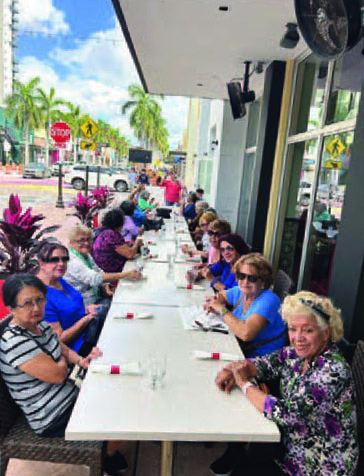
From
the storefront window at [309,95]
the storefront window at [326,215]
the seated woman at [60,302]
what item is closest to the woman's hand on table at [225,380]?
the seated woman at [60,302]

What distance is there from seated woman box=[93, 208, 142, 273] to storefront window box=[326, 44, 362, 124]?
249cm

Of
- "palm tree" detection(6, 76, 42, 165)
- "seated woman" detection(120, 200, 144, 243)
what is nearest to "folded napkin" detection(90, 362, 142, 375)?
"seated woman" detection(120, 200, 144, 243)

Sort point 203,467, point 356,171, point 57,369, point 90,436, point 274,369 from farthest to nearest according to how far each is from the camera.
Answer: point 356,171
point 203,467
point 274,369
point 57,369
point 90,436

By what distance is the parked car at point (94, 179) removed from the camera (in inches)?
933

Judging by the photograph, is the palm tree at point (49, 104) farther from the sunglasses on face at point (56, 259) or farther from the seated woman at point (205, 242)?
the sunglasses on face at point (56, 259)

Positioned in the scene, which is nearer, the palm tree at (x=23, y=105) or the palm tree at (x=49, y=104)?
the palm tree at (x=23, y=105)

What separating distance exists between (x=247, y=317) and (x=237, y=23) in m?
3.28

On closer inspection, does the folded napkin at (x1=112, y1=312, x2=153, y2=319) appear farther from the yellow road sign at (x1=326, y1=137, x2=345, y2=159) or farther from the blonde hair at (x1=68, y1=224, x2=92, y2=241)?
the yellow road sign at (x1=326, y1=137, x2=345, y2=159)

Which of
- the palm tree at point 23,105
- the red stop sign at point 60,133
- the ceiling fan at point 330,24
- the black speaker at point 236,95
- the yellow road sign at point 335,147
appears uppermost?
the palm tree at point 23,105

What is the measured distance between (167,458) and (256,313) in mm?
975

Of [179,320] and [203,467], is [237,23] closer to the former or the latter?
[179,320]

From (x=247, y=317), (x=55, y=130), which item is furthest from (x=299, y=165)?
(x=55, y=130)

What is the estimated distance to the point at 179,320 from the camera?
8.58 ft

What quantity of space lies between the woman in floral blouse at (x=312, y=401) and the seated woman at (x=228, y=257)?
166 cm
